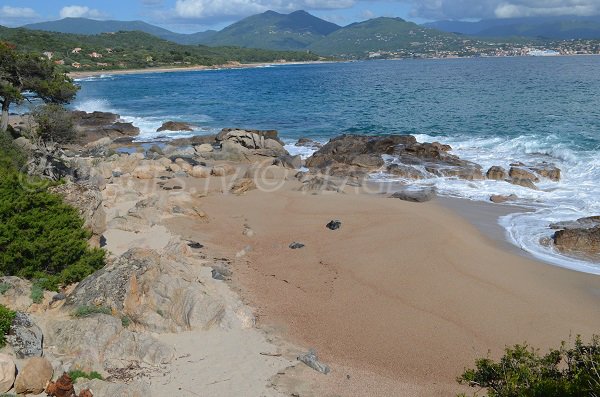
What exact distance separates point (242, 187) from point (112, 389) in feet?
48.2

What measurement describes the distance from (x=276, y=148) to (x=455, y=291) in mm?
21078

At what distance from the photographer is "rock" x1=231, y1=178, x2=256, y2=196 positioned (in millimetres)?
21531

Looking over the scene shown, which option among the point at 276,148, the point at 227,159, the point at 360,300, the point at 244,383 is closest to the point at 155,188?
the point at 227,159

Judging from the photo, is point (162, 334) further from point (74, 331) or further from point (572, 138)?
point (572, 138)

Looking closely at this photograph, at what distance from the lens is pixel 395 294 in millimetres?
12172

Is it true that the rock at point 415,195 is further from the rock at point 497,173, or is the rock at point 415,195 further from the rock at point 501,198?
the rock at point 497,173

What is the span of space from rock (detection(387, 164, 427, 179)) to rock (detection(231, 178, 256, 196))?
729 cm

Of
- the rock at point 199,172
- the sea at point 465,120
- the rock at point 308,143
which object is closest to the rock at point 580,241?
the sea at point 465,120

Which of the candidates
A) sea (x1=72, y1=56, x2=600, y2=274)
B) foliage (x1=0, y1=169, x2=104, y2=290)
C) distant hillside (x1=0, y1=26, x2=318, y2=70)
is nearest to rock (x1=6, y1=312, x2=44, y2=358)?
foliage (x1=0, y1=169, x2=104, y2=290)

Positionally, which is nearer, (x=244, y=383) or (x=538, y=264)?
(x=244, y=383)

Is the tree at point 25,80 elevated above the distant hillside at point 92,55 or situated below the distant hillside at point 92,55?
below

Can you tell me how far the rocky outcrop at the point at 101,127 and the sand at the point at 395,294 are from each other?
24.4 metres

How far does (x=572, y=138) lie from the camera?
100 ft

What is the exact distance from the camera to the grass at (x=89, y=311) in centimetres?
934
